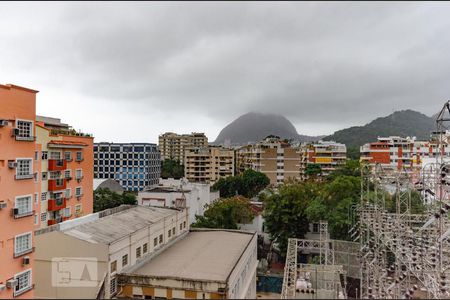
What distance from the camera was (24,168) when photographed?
996 cm

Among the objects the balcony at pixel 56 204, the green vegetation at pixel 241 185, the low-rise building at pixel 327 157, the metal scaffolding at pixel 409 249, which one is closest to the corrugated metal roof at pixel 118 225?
the balcony at pixel 56 204

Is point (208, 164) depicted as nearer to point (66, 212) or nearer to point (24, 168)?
point (66, 212)

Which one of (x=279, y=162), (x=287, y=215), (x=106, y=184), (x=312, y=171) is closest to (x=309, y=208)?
(x=287, y=215)

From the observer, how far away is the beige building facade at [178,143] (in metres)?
66.1

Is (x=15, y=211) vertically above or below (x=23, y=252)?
above

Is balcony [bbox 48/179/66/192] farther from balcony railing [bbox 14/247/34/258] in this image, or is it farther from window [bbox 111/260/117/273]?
window [bbox 111/260/117/273]

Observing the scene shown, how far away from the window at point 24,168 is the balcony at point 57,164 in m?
7.72

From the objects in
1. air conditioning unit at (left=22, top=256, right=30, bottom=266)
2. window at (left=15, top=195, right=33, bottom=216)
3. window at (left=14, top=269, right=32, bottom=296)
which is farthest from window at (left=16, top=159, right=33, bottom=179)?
window at (left=14, top=269, right=32, bottom=296)

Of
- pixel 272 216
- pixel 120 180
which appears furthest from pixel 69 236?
pixel 120 180

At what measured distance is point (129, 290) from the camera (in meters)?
Answer: 10.3

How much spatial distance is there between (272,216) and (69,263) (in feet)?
42.2

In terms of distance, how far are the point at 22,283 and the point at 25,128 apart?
4.06 meters

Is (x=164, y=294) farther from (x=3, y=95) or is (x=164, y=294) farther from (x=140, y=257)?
(x=3, y=95)

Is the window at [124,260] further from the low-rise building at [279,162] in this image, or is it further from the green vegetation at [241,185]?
the low-rise building at [279,162]
